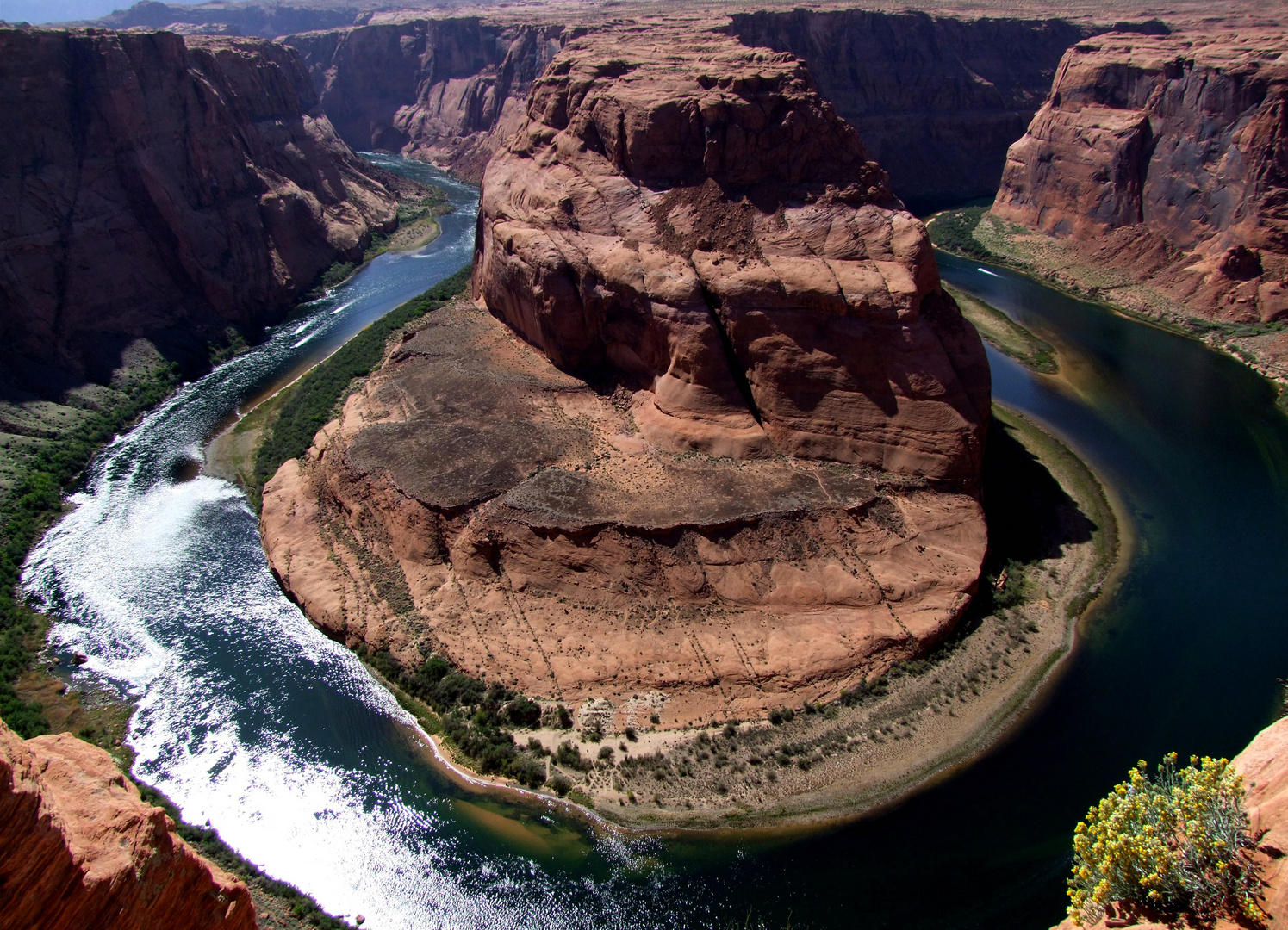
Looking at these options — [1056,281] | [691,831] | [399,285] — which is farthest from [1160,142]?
[691,831]

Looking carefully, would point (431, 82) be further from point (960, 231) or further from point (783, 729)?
point (783, 729)

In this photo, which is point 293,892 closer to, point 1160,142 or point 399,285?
point 399,285

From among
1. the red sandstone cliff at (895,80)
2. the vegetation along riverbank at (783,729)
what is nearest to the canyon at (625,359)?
the vegetation along riverbank at (783,729)

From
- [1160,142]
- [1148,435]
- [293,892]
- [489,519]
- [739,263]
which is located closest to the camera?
[293,892]

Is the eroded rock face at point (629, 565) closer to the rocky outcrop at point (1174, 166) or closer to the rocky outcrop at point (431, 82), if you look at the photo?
the rocky outcrop at point (1174, 166)

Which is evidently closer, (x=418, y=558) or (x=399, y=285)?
(x=418, y=558)

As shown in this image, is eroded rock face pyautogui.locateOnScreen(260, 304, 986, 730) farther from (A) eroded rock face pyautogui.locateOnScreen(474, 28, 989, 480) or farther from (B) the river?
(B) the river
